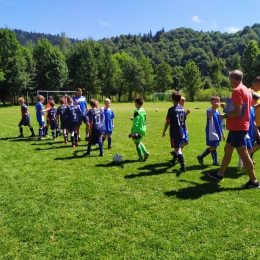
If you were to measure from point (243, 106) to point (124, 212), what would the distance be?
3115 mm

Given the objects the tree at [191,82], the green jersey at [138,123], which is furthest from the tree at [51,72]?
the green jersey at [138,123]

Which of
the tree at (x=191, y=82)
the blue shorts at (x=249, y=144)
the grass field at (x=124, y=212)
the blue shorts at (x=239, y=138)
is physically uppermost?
the tree at (x=191, y=82)

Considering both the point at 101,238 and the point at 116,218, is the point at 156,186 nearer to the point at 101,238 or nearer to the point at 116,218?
the point at 116,218

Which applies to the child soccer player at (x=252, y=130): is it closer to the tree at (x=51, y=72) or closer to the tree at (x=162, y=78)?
the tree at (x=51, y=72)

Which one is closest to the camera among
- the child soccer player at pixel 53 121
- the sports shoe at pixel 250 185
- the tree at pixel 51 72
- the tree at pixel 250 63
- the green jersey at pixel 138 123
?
the sports shoe at pixel 250 185

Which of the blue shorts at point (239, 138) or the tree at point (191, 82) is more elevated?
the tree at point (191, 82)

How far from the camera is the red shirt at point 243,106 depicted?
4.83 m

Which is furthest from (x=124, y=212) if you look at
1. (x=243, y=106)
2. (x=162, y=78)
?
(x=162, y=78)

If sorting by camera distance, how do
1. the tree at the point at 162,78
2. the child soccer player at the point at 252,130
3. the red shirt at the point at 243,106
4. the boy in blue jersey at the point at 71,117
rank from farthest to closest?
the tree at the point at 162,78
the boy in blue jersey at the point at 71,117
the child soccer player at the point at 252,130
the red shirt at the point at 243,106

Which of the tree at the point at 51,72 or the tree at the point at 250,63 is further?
the tree at the point at 250,63

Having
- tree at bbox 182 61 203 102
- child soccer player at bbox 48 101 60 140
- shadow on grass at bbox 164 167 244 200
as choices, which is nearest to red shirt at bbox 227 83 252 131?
shadow on grass at bbox 164 167 244 200

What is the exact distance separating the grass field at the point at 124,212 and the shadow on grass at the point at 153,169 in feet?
0.08

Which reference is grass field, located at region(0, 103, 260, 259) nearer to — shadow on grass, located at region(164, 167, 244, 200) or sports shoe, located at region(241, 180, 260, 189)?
shadow on grass, located at region(164, 167, 244, 200)

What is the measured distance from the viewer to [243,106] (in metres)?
4.94
